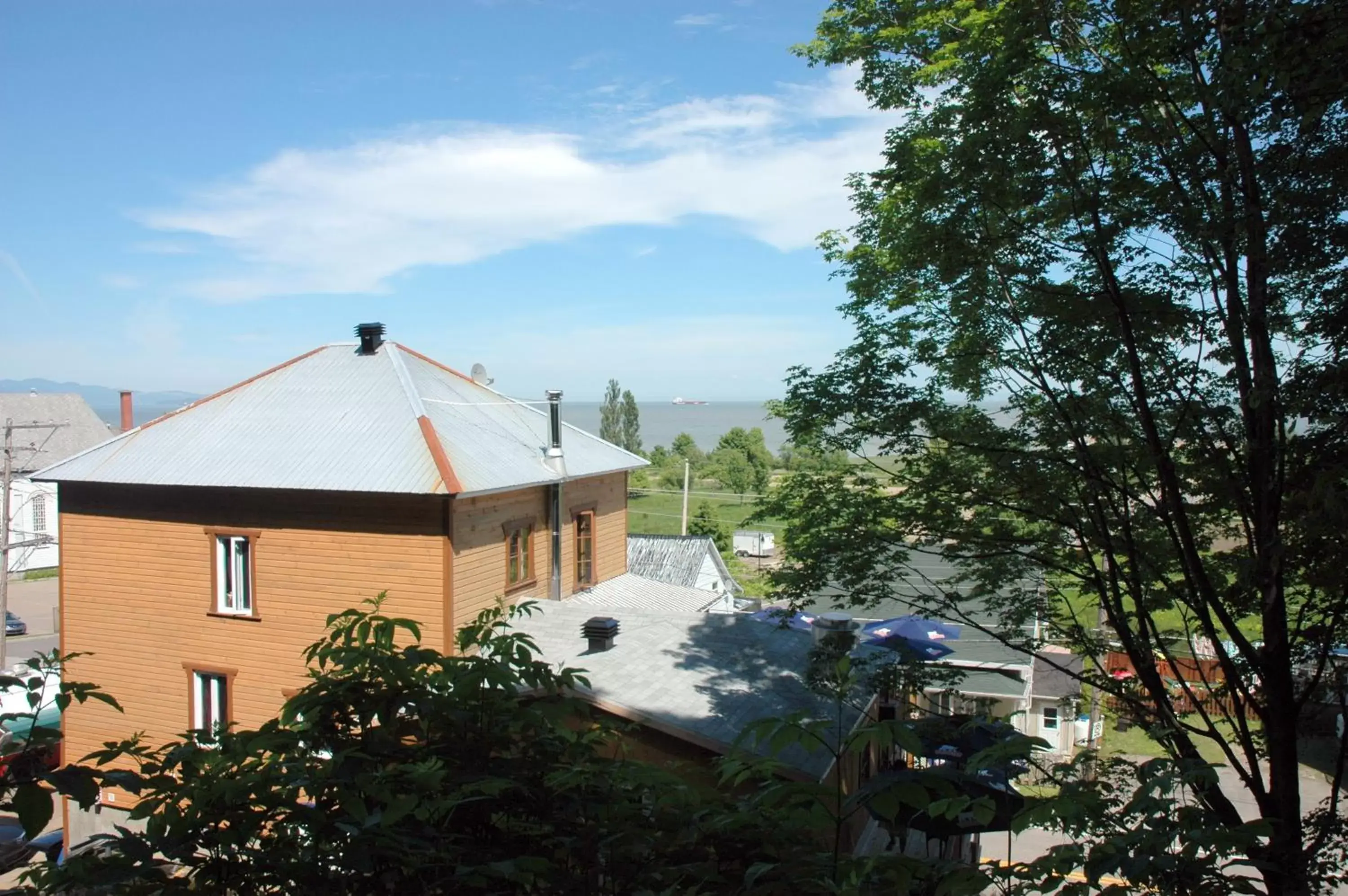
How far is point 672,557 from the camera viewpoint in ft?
92.1

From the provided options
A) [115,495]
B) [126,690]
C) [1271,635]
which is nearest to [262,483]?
[115,495]

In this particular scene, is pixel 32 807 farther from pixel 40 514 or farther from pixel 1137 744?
pixel 40 514

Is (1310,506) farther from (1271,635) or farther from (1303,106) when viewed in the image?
(1303,106)

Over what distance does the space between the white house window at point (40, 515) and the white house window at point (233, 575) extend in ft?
118

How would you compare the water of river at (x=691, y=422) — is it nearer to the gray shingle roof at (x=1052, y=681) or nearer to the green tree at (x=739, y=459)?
the green tree at (x=739, y=459)

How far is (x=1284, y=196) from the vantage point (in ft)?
19.1

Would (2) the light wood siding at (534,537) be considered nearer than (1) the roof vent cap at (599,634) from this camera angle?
No

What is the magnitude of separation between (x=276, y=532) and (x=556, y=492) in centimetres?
492

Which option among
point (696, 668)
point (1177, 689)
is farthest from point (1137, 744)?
point (696, 668)

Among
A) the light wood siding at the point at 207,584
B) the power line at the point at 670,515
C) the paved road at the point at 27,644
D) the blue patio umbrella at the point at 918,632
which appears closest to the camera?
the blue patio umbrella at the point at 918,632

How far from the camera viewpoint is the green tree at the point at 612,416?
5966 cm

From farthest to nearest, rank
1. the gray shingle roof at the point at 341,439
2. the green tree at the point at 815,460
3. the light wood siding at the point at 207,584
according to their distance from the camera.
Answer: the gray shingle roof at the point at 341,439 → the light wood siding at the point at 207,584 → the green tree at the point at 815,460

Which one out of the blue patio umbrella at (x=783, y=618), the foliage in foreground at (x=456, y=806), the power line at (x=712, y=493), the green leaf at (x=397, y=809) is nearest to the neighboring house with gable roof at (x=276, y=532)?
the blue patio umbrella at (x=783, y=618)

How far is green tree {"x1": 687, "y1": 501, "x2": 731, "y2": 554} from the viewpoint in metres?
37.7
